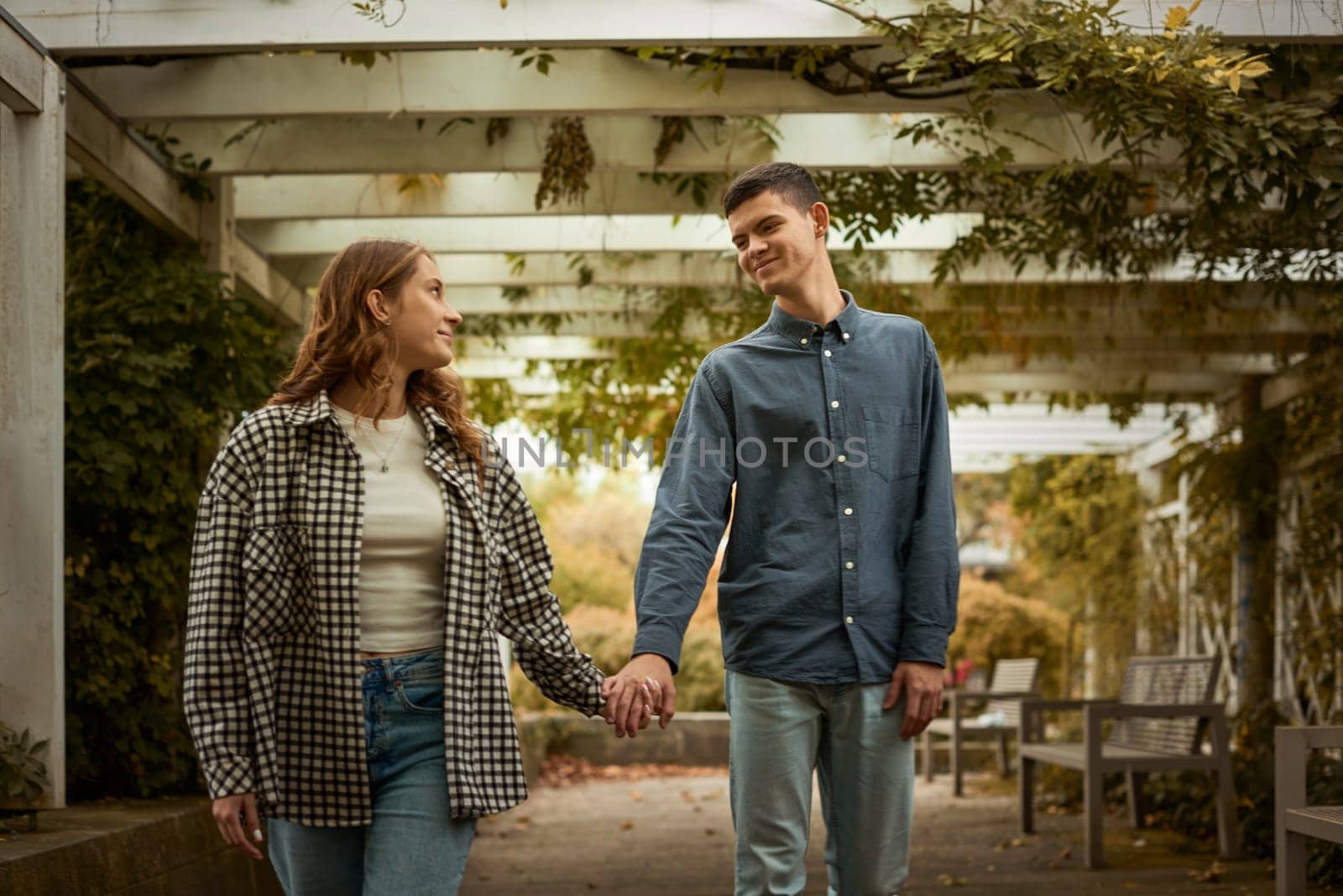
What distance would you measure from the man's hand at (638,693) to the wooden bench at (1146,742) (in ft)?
14.4

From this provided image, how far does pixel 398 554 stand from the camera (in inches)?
89.7

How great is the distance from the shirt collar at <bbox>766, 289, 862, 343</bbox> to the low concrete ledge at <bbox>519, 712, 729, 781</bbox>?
32.4ft

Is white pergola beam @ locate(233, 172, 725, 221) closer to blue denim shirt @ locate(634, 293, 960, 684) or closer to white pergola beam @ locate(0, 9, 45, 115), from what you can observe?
white pergola beam @ locate(0, 9, 45, 115)

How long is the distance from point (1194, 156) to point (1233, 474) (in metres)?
5.55

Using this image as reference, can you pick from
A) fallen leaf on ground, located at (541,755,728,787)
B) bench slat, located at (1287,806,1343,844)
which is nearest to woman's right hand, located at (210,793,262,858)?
bench slat, located at (1287,806,1343,844)

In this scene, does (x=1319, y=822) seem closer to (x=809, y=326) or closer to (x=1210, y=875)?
(x=809, y=326)

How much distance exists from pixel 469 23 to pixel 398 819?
9.56 ft

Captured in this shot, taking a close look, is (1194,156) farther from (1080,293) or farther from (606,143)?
(1080,293)

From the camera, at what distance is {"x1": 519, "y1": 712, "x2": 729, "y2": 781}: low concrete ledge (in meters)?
12.4

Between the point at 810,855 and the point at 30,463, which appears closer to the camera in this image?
the point at 30,463

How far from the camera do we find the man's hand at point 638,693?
2.43m

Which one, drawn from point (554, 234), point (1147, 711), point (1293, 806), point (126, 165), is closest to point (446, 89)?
point (126, 165)

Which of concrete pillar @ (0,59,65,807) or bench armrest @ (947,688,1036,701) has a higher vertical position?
concrete pillar @ (0,59,65,807)

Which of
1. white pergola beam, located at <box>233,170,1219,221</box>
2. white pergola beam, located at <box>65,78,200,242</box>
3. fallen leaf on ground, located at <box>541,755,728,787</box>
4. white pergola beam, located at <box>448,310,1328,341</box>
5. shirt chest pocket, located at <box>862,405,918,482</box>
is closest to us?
shirt chest pocket, located at <box>862,405,918,482</box>
